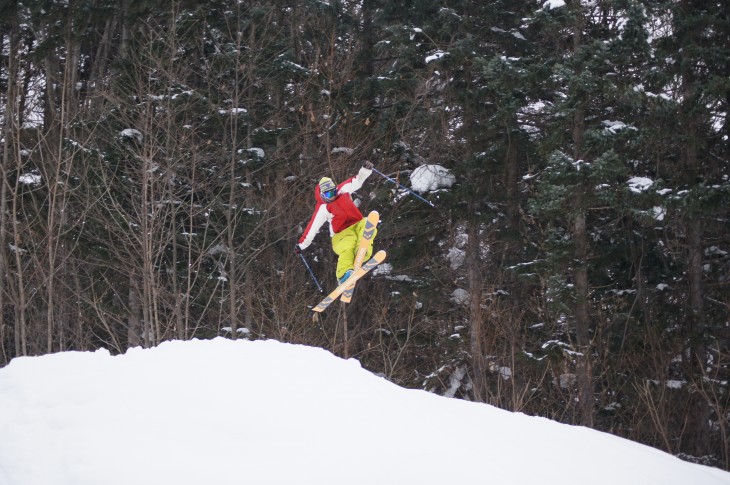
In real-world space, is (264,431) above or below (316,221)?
below

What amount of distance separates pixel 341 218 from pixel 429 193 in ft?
22.1

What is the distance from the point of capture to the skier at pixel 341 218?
8953 millimetres

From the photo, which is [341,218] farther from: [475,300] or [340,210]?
[475,300]

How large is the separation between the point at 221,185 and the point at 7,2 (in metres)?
6.56

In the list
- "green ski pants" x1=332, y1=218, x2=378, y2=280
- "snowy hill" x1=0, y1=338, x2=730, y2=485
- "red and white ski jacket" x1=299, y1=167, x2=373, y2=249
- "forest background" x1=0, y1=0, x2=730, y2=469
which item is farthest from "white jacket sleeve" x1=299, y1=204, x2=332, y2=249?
"forest background" x1=0, y1=0, x2=730, y2=469

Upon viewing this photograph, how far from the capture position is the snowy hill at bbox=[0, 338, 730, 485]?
396 cm

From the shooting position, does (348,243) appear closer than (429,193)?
Yes

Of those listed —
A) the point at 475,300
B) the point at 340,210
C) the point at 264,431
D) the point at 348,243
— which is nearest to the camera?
the point at 264,431

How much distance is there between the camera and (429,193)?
15.5 meters

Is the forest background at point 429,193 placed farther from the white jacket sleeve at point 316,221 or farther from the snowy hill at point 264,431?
the snowy hill at point 264,431

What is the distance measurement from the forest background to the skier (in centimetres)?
416

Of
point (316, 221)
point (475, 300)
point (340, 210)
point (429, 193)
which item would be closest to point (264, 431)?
point (340, 210)

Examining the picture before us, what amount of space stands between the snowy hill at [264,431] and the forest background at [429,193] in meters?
7.20

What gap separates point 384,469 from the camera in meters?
4.01
